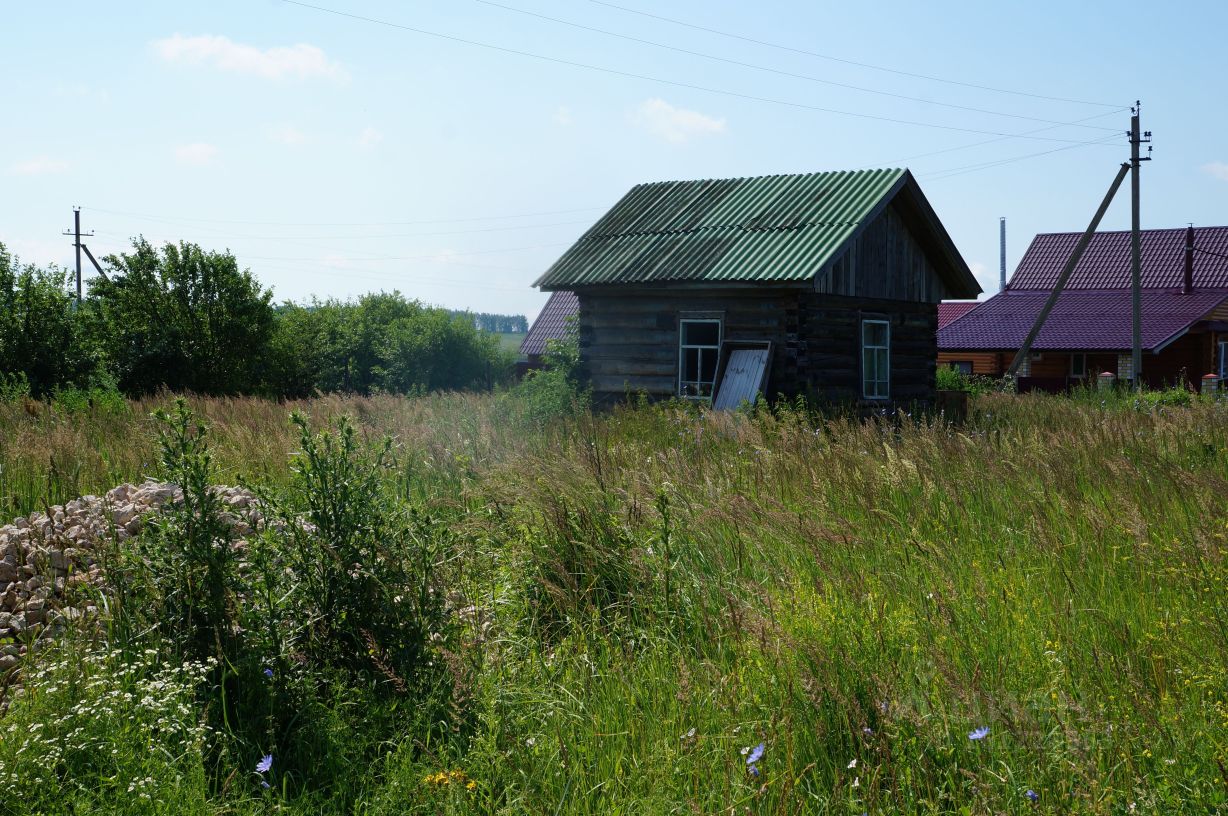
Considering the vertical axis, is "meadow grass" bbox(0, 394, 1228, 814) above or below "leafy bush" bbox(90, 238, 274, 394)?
below

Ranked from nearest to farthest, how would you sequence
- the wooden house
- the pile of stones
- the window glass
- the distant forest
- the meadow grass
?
the meadow grass, the pile of stones, the wooden house, the window glass, the distant forest

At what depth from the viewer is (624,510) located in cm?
501

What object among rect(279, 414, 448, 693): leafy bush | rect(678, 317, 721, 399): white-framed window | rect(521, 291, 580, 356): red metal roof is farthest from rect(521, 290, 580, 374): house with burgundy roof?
rect(279, 414, 448, 693): leafy bush

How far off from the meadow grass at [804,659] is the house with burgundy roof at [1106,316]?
28488mm

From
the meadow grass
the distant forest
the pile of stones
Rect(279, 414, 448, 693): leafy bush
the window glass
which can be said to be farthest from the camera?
Answer: the distant forest

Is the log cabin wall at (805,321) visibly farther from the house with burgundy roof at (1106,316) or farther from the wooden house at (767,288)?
the house with burgundy roof at (1106,316)

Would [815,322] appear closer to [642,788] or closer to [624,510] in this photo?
[624,510]

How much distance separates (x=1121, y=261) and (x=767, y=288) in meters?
28.5

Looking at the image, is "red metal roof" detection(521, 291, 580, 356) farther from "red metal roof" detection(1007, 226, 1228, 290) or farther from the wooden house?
the wooden house

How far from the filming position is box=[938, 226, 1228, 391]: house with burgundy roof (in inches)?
1276

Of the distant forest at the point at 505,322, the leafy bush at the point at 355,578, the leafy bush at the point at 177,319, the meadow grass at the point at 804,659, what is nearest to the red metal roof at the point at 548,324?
the leafy bush at the point at 177,319

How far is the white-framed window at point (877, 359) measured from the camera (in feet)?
57.0

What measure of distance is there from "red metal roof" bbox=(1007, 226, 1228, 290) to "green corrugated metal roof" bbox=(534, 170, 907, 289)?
2496 centimetres

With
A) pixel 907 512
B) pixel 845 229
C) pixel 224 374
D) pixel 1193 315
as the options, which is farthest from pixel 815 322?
pixel 1193 315
